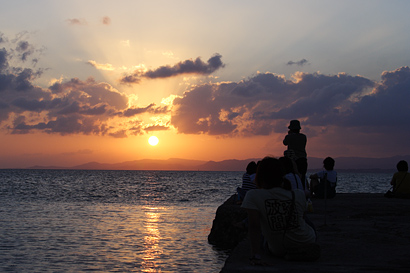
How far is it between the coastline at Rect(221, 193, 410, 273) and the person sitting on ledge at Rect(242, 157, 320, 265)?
0.22 meters

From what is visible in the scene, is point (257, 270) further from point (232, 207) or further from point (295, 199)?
point (232, 207)

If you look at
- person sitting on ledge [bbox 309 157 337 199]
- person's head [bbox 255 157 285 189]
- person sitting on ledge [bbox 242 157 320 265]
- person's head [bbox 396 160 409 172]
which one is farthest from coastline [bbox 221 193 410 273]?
person's head [bbox 396 160 409 172]

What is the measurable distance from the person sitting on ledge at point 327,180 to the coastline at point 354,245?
1498 millimetres

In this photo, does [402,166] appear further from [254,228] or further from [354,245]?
[254,228]

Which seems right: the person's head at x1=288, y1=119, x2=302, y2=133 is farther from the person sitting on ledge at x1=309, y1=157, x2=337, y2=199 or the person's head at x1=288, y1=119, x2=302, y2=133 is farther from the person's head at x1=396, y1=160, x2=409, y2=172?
the person's head at x1=396, y1=160, x2=409, y2=172

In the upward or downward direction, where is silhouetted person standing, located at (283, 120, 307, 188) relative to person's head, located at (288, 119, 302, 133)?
downward

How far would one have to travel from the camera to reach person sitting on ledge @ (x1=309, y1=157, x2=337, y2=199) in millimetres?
13781

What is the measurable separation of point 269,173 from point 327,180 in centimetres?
947

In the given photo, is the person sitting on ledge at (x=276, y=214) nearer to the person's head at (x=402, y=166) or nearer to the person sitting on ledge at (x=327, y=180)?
the person sitting on ledge at (x=327, y=180)

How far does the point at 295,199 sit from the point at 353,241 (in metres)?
2.70

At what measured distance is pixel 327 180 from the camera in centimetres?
1418

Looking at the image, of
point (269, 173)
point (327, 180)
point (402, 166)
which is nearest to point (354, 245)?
point (269, 173)

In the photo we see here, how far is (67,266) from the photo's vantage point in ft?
34.1

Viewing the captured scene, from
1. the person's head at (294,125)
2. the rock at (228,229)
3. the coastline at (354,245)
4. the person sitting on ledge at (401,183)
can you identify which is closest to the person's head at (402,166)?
the person sitting on ledge at (401,183)
